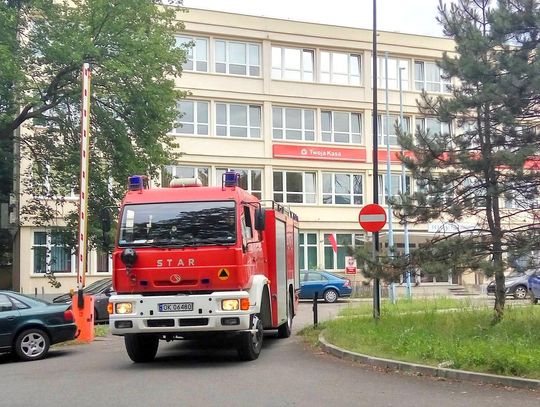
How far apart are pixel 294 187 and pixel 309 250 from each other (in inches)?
155

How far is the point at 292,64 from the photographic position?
1619 inches

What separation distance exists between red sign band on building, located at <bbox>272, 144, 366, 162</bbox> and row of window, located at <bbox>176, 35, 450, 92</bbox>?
4.22 meters

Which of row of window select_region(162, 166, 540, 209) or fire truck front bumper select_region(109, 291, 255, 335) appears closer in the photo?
fire truck front bumper select_region(109, 291, 255, 335)

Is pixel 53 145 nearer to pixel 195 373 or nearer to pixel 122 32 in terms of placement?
pixel 122 32

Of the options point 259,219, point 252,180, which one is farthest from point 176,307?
point 252,180

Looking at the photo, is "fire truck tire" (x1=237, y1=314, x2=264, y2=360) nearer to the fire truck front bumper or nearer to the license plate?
the fire truck front bumper

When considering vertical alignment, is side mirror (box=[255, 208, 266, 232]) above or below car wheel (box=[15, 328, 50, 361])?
above

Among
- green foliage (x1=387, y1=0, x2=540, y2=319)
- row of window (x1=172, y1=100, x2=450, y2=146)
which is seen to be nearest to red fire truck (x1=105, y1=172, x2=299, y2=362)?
green foliage (x1=387, y1=0, x2=540, y2=319)

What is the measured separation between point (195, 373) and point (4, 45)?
13268 millimetres

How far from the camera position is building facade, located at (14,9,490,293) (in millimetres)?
38719

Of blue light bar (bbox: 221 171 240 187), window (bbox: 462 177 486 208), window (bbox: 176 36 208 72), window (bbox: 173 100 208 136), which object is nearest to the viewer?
blue light bar (bbox: 221 171 240 187)

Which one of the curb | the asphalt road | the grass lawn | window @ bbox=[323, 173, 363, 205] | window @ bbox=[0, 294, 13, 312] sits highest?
window @ bbox=[323, 173, 363, 205]

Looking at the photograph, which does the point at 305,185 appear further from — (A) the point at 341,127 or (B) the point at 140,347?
(B) the point at 140,347

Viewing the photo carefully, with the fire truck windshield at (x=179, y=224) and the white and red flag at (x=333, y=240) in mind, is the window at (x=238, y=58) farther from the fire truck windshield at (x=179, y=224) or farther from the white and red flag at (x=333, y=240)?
the fire truck windshield at (x=179, y=224)
